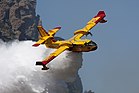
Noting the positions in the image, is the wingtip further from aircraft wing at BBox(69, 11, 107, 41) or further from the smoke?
the smoke

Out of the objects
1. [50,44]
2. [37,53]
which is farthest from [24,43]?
[50,44]

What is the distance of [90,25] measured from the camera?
74.6m

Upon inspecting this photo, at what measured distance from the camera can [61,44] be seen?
64500 millimetres

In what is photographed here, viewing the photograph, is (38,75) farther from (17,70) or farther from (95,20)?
(95,20)

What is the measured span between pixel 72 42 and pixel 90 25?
1186 cm

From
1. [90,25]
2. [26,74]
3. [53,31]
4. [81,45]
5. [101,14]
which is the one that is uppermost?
[101,14]

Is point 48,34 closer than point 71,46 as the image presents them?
No

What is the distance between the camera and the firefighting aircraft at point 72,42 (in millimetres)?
60906

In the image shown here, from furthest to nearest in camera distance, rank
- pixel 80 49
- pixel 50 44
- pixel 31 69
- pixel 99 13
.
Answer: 1. pixel 99 13
2. pixel 31 69
3. pixel 50 44
4. pixel 80 49

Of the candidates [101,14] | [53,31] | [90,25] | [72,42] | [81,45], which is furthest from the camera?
[101,14]

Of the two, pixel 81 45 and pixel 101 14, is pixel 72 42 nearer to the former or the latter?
pixel 81 45

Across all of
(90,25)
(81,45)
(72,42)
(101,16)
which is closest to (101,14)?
(101,16)

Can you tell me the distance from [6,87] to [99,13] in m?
24.9

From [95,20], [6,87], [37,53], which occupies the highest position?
[95,20]
